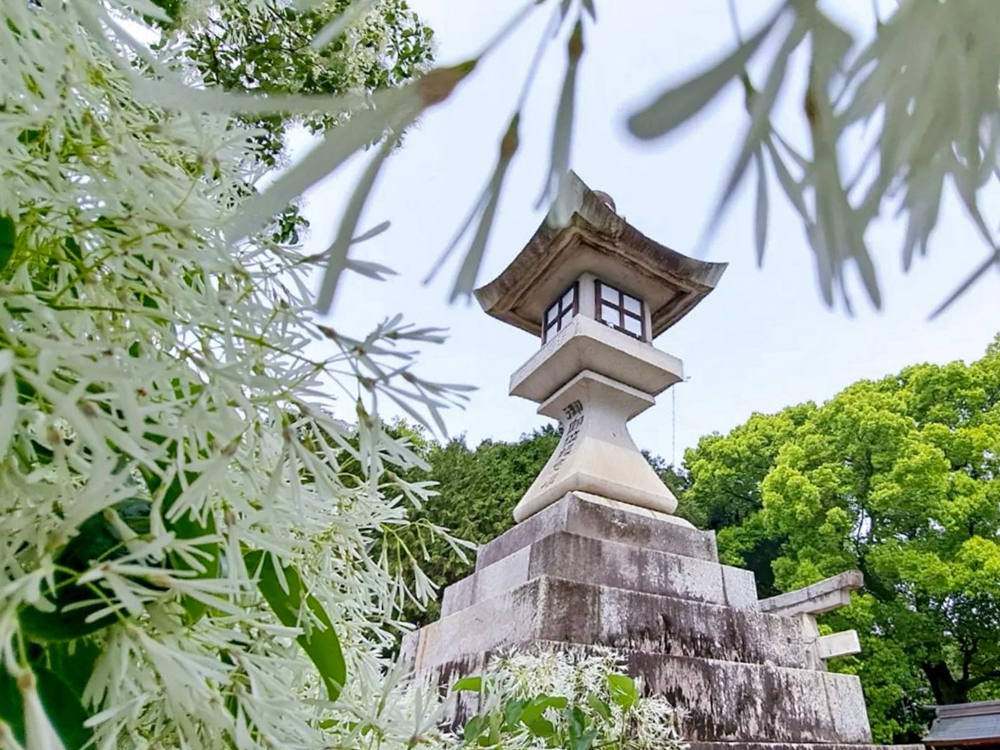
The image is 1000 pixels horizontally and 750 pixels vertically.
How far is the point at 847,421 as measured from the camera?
1029cm

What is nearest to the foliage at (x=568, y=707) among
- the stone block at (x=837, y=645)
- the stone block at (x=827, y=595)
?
the stone block at (x=837, y=645)

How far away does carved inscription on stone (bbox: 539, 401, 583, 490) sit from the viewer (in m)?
3.48

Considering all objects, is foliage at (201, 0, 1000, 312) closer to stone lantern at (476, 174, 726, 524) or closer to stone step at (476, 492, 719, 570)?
stone step at (476, 492, 719, 570)

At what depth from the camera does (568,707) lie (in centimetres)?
101

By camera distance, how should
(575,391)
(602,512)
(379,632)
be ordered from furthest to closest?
(575,391) → (602,512) → (379,632)

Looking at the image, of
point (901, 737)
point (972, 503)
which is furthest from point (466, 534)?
point (901, 737)

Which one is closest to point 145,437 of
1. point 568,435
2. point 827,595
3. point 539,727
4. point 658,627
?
point 539,727

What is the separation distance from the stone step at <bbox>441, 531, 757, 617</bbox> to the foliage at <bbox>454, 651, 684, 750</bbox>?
126 cm

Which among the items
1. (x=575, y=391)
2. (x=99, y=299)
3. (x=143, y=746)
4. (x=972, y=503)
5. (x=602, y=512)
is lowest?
(x=143, y=746)

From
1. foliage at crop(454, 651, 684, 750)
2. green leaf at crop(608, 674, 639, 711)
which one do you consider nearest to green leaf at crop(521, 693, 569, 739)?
foliage at crop(454, 651, 684, 750)

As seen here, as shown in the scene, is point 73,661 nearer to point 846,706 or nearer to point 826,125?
point 826,125

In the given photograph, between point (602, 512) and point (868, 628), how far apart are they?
8.73 meters

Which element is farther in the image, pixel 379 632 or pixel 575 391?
pixel 575 391

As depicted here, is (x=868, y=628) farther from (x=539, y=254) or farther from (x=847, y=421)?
(x=539, y=254)
